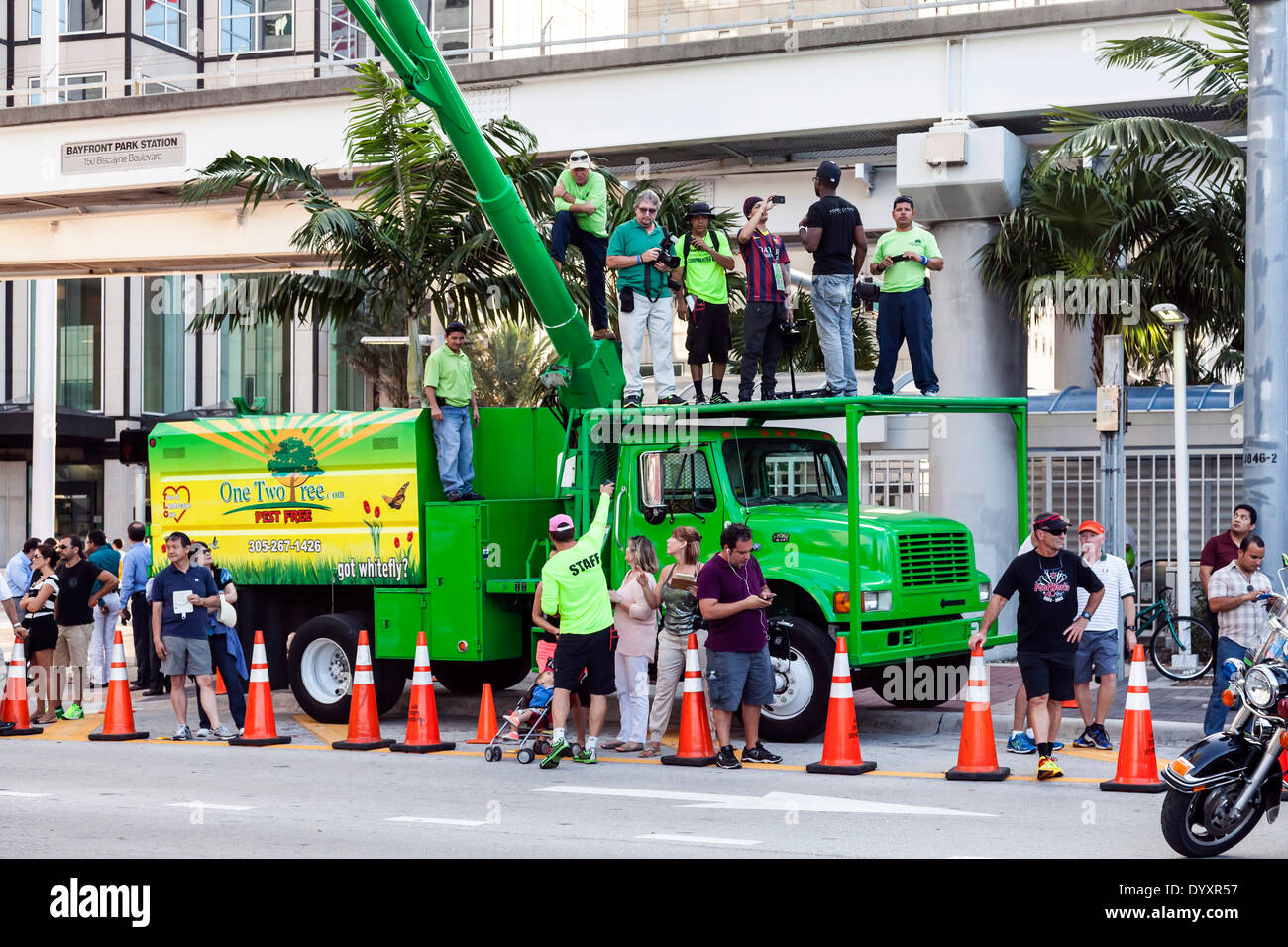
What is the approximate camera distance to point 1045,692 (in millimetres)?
11086

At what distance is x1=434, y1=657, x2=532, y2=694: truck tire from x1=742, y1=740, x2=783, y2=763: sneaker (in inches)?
163

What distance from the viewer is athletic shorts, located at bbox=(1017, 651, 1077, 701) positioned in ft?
36.3

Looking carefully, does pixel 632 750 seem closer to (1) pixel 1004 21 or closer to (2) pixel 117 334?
(1) pixel 1004 21

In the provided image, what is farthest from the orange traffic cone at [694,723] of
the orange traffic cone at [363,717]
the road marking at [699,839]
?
the road marking at [699,839]

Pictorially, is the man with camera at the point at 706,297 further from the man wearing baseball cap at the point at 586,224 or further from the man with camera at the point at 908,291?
the man with camera at the point at 908,291

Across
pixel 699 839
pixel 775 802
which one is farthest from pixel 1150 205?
pixel 699 839

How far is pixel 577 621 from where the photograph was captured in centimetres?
1220

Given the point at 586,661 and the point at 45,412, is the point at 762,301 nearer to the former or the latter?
the point at 586,661

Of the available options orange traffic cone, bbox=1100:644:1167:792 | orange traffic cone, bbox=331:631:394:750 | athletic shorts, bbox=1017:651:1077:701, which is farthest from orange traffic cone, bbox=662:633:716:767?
orange traffic cone, bbox=1100:644:1167:792

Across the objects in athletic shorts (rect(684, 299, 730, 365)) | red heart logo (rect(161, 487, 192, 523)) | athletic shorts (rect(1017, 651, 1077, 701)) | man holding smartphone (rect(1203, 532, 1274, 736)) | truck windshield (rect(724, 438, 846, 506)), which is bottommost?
athletic shorts (rect(1017, 651, 1077, 701))

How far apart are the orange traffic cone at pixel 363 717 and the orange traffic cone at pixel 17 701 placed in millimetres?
3393

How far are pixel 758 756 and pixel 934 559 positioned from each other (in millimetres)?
2542

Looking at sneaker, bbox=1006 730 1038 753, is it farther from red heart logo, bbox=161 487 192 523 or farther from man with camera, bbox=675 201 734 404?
red heart logo, bbox=161 487 192 523

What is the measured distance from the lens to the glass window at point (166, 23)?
189 feet
